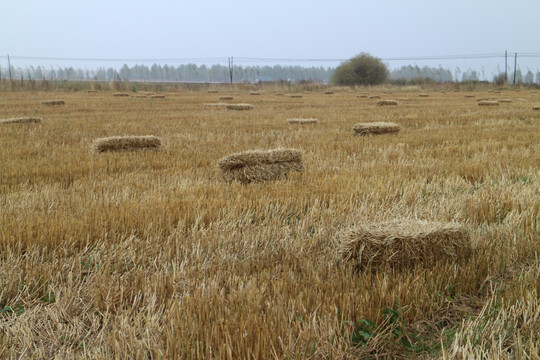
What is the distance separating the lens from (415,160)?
606 centimetres

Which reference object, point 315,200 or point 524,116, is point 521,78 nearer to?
point 524,116

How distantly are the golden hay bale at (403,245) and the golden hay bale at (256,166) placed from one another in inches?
92.6

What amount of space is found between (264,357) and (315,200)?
2341 millimetres

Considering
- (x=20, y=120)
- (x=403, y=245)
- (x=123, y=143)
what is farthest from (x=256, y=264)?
(x=20, y=120)

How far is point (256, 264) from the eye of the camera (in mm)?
2664

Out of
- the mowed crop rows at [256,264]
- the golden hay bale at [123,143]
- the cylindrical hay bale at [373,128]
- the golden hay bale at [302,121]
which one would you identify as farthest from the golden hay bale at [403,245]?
the golden hay bale at [302,121]

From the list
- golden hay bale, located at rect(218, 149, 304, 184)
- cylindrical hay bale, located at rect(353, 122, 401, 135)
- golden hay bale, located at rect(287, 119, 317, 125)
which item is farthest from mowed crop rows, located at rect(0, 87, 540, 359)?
golden hay bale, located at rect(287, 119, 317, 125)

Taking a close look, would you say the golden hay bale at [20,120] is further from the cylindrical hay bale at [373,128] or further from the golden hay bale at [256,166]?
the cylindrical hay bale at [373,128]

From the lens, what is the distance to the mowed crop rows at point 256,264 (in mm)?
1804

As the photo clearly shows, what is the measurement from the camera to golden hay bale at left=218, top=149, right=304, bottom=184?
4883 mm

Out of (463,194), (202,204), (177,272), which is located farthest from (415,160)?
(177,272)

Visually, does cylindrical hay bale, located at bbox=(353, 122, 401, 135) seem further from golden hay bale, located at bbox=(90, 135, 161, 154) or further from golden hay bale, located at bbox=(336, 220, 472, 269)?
golden hay bale, located at bbox=(336, 220, 472, 269)

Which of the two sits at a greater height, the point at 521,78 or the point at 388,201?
the point at 521,78

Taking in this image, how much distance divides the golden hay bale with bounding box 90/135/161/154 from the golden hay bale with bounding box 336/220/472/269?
16.2 feet
